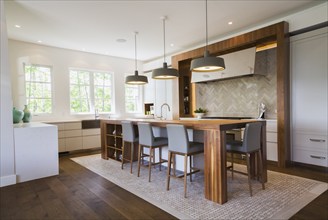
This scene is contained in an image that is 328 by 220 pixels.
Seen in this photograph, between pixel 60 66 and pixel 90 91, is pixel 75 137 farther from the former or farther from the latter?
pixel 60 66

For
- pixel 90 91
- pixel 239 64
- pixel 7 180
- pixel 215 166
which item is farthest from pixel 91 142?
pixel 239 64

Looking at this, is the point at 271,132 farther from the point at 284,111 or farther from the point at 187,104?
the point at 187,104

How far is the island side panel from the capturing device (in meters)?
2.44

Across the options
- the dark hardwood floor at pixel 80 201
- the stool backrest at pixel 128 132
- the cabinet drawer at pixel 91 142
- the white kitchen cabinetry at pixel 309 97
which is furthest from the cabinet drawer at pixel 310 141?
the cabinet drawer at pixel 91 142

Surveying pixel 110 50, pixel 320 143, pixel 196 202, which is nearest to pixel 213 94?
pixel 320 143

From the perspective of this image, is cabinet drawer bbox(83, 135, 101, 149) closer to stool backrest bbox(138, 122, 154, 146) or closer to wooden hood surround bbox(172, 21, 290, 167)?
stool backrest bbox(138, 122, 154, 146)

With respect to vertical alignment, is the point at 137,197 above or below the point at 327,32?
below

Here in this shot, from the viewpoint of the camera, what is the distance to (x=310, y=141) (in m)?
3.70

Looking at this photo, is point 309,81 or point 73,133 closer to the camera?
point 309,81

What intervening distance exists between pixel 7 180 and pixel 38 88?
3012 mm

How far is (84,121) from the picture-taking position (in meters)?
5.72

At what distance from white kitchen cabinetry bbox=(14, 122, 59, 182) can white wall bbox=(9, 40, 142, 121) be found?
2201 millimetres

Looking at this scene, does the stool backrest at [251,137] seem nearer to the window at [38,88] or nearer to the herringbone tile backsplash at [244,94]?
the herringbone tile backsplash at [244,94]

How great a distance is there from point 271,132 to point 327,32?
78.5 inches
